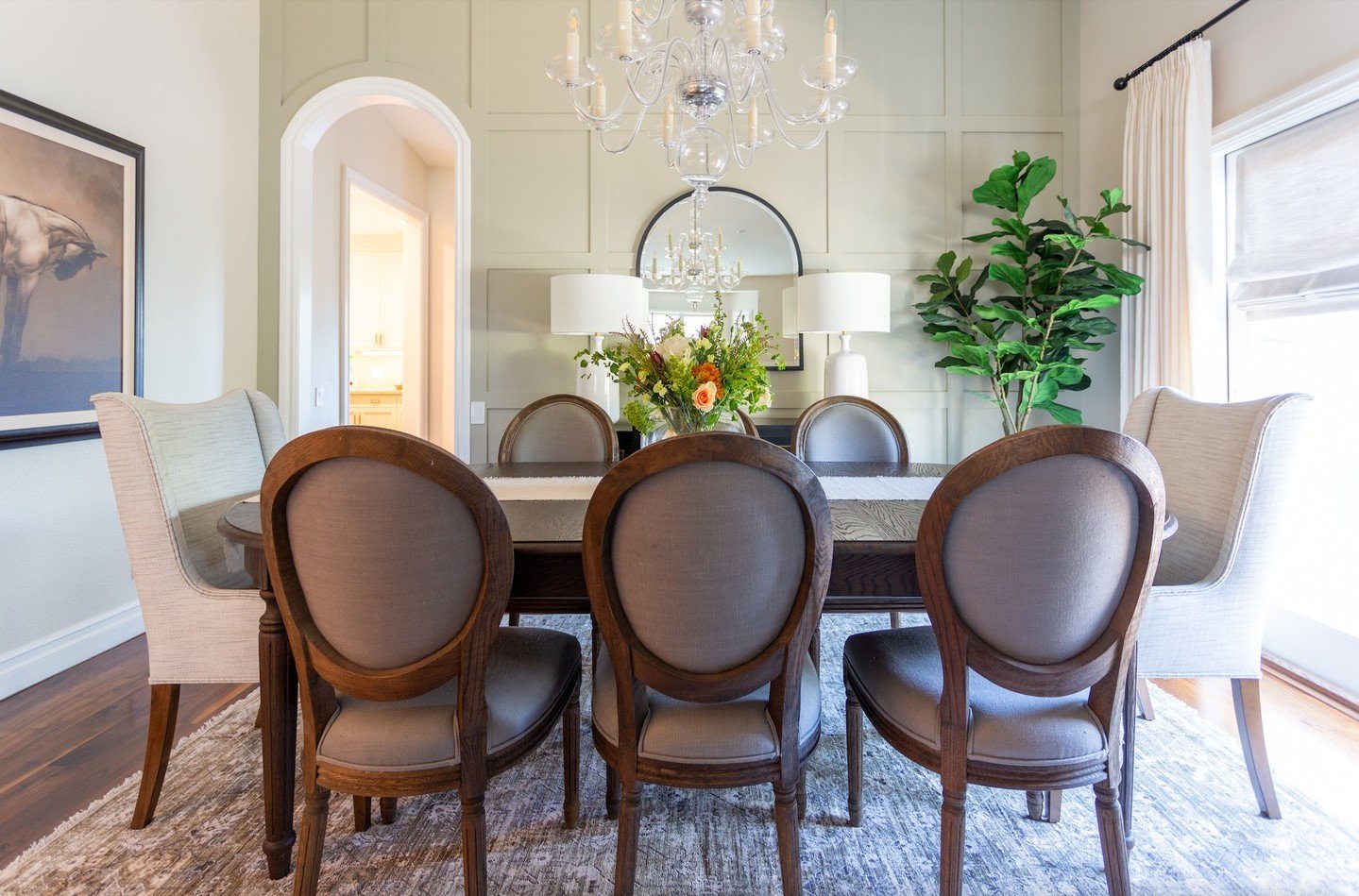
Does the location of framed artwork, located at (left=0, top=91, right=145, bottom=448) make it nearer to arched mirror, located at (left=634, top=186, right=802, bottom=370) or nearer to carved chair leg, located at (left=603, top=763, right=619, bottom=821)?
arched mirror, located at (left=634, top=186, right=802, bottom=370)

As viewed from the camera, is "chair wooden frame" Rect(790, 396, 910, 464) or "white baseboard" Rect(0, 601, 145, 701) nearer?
"white baseboard" Rect(0, 601, 145, 701)

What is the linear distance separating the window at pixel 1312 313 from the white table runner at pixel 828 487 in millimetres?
1475

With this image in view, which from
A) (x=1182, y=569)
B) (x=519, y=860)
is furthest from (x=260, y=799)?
(x=1182, y=569)

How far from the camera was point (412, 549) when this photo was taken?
1.13 metres

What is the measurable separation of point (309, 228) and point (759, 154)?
249 centimetres

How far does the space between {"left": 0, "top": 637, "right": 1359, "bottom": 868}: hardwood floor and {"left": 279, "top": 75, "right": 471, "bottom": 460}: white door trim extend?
1603 mm

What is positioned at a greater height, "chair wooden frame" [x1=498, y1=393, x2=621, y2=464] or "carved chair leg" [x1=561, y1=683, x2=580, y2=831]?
"chair wooden frame" [x1=498, y1=393, x2=621, y2=464]

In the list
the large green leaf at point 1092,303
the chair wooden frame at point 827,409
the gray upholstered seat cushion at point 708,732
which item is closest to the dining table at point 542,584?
the gray upholstered seat cushion at point 708,732

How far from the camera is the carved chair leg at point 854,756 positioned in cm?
161

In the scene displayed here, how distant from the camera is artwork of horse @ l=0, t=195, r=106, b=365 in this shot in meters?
2.30

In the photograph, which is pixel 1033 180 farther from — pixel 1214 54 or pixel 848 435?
pixel 848 435

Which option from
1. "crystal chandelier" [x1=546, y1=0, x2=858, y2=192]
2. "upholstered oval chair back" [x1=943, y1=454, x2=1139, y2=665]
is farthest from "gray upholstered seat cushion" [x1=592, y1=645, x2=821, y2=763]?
"crystal chandelier" [x1=546, y1=0, x2=858, y2=192]

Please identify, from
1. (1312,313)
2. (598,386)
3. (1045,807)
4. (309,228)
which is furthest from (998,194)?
(309,228)

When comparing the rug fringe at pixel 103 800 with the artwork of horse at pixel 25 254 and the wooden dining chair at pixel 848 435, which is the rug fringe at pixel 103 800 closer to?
the artwork of horse at pixel 25 254
